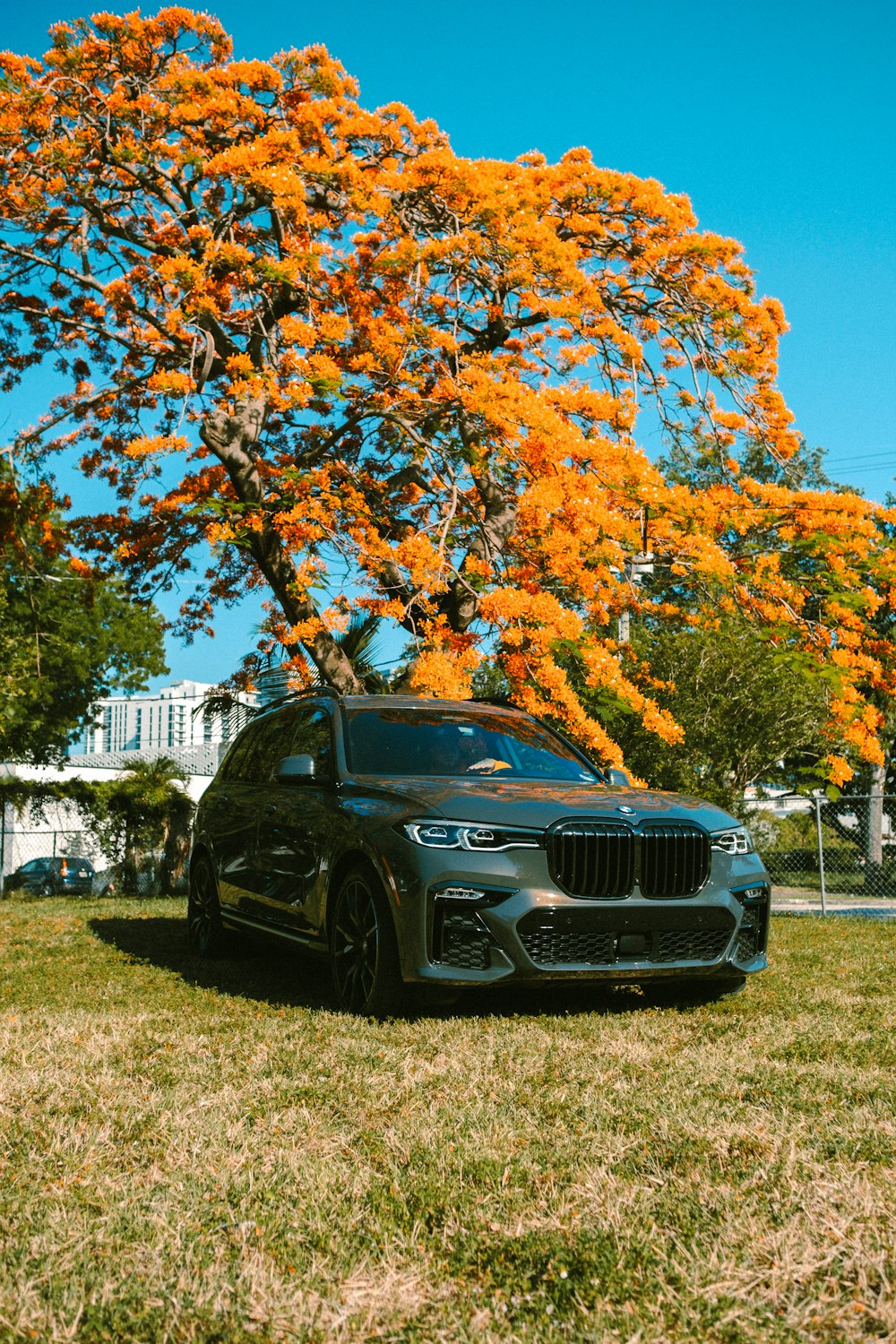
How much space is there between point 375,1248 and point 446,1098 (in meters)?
1.39

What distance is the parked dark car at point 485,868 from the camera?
5535 millimetres

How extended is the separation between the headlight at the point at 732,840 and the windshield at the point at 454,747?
940 millimetres

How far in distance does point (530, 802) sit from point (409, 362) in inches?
346

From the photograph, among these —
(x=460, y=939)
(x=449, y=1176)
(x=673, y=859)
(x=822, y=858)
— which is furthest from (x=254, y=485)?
(x=449, y=1176)

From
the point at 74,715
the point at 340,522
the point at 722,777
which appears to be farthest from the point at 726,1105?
the point at 74,715

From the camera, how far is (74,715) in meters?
37.9

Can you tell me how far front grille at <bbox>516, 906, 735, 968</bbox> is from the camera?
18.3ft

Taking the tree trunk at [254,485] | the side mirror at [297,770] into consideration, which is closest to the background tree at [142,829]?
the tree trunk at [254,485]

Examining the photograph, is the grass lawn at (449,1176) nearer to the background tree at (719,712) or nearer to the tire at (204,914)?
the tire at (204,914)

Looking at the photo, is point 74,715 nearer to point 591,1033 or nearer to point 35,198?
point 35,198

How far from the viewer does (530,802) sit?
5.84 meters

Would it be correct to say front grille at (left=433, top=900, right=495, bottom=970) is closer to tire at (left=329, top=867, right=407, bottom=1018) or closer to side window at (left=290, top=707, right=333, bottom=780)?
tire at (left=329, top=867, right=407, bottom=1018)

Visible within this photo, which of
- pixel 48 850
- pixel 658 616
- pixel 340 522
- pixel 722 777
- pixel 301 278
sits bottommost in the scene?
pixel 48 850

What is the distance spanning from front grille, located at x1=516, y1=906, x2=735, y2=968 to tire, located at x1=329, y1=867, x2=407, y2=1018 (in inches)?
25.6
